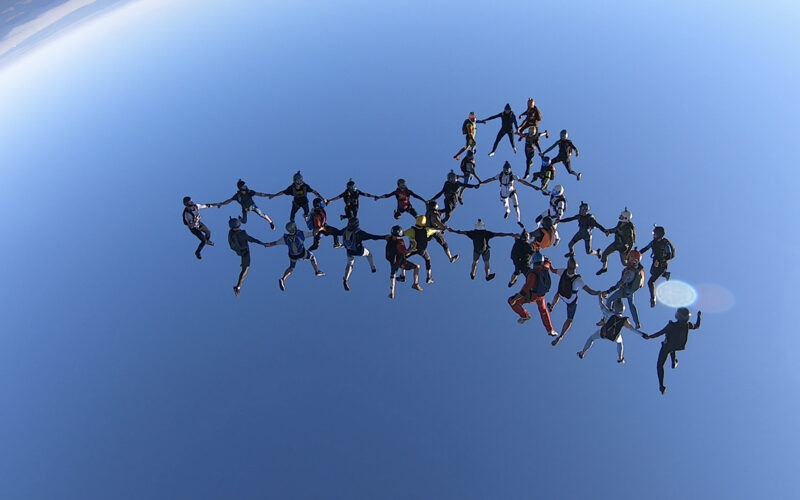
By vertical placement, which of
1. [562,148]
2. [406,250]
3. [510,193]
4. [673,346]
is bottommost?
[673,346]

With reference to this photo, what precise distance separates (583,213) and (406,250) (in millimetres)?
8898

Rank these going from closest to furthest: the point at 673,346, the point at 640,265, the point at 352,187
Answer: the point at 673,346 → the point at 640,265 → the point at 352,187

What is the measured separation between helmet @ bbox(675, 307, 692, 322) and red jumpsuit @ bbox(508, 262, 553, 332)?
4896 millimetres

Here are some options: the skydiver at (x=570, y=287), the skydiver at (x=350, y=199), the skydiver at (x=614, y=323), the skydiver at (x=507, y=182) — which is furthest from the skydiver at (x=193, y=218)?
the skydiver at (x=614, y=323)

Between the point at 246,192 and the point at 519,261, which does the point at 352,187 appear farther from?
the point at 519,261

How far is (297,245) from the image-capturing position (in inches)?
878

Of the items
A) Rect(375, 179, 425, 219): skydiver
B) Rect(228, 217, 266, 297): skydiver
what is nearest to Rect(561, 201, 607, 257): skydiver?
Rect(375, 179, 425, 219): skydiver

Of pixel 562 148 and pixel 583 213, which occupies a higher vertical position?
pixel 562 148

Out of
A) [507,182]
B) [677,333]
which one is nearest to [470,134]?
[507,182]

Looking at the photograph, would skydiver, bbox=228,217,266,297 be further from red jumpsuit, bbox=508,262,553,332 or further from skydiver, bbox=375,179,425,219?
red jumpsuit, bbox=508,262,553,332

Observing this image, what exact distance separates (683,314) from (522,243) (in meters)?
6.63

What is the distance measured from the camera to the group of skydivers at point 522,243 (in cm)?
1936

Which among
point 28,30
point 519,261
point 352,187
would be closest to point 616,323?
point 519,261

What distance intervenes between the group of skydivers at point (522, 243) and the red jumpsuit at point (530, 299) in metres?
0.04
